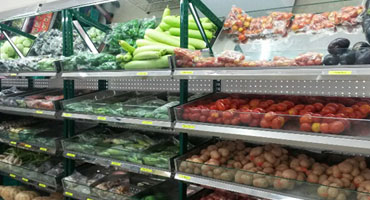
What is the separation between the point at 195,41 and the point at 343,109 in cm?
125

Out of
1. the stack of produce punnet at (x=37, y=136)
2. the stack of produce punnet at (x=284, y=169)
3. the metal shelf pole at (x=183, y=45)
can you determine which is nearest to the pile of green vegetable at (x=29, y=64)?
the stack of produce punnet at (x=37, y=136)

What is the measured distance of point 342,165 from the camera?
→ 2.04m

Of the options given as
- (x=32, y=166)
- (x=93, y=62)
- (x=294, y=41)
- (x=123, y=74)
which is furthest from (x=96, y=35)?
(x=294, y=41)

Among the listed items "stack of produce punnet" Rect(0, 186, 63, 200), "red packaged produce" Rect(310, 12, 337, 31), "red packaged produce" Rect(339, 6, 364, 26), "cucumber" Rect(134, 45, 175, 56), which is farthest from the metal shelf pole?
"stack of produce punnet" Rect(0, 186, 63, 200)

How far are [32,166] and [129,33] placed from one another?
6.28 feet

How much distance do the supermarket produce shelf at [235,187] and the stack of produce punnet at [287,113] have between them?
1.31 ft

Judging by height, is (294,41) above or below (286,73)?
above

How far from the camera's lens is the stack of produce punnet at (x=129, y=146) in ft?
8.71

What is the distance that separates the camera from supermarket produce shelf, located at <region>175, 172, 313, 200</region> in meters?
1.99

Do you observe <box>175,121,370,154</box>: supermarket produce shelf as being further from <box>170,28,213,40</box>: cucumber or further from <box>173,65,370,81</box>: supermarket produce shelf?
<box>170,28,213,40</box>: cucumber

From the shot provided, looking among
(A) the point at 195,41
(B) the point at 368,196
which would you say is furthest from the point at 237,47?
(B) the point at 368,196

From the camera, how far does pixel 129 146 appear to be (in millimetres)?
2965

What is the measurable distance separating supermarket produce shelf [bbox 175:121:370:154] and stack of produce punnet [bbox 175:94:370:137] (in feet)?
0.10

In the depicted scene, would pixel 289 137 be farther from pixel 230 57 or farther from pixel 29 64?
pixel 29 64
